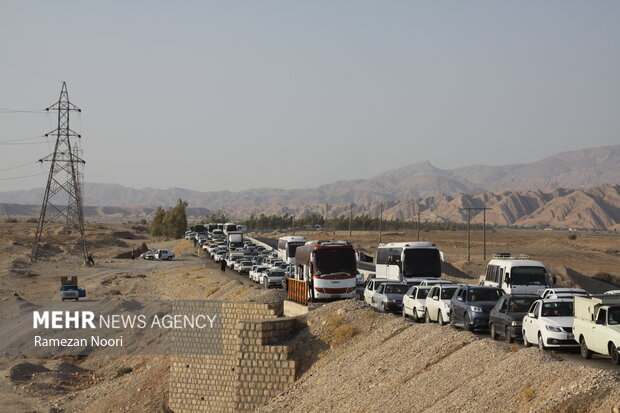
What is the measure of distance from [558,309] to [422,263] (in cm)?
1698

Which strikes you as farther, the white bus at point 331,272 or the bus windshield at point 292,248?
the bus windshield at point 292,248

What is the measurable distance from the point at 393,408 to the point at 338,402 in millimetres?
3126


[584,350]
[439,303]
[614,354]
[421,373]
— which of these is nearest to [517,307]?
[421,373]

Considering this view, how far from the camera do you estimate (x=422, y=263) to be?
35.1 m

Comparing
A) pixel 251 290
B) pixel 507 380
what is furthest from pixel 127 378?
pixel 507 380

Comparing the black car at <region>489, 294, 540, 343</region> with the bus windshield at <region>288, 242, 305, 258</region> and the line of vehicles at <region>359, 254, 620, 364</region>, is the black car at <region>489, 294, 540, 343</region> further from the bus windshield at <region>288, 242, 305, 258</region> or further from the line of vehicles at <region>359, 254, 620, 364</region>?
the bus windshield at <region>288, 242, 305, 258</region>

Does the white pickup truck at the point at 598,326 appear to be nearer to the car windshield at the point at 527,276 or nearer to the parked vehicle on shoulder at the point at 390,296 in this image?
the car windshield at the point at 527,276

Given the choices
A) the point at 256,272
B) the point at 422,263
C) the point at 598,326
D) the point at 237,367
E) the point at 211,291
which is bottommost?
the point at 237,367

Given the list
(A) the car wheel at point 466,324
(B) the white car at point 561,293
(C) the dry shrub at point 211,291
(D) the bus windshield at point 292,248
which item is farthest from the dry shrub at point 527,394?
(D) the bus windshield at point 292,248

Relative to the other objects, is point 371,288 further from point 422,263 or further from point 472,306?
point 472,306

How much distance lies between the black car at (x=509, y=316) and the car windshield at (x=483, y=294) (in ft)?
5.43

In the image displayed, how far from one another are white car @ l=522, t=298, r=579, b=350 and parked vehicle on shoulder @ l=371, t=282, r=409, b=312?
35.6ft

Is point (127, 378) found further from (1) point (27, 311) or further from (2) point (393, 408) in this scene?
(2) point (393, 408)

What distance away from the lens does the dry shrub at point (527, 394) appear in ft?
46.0
